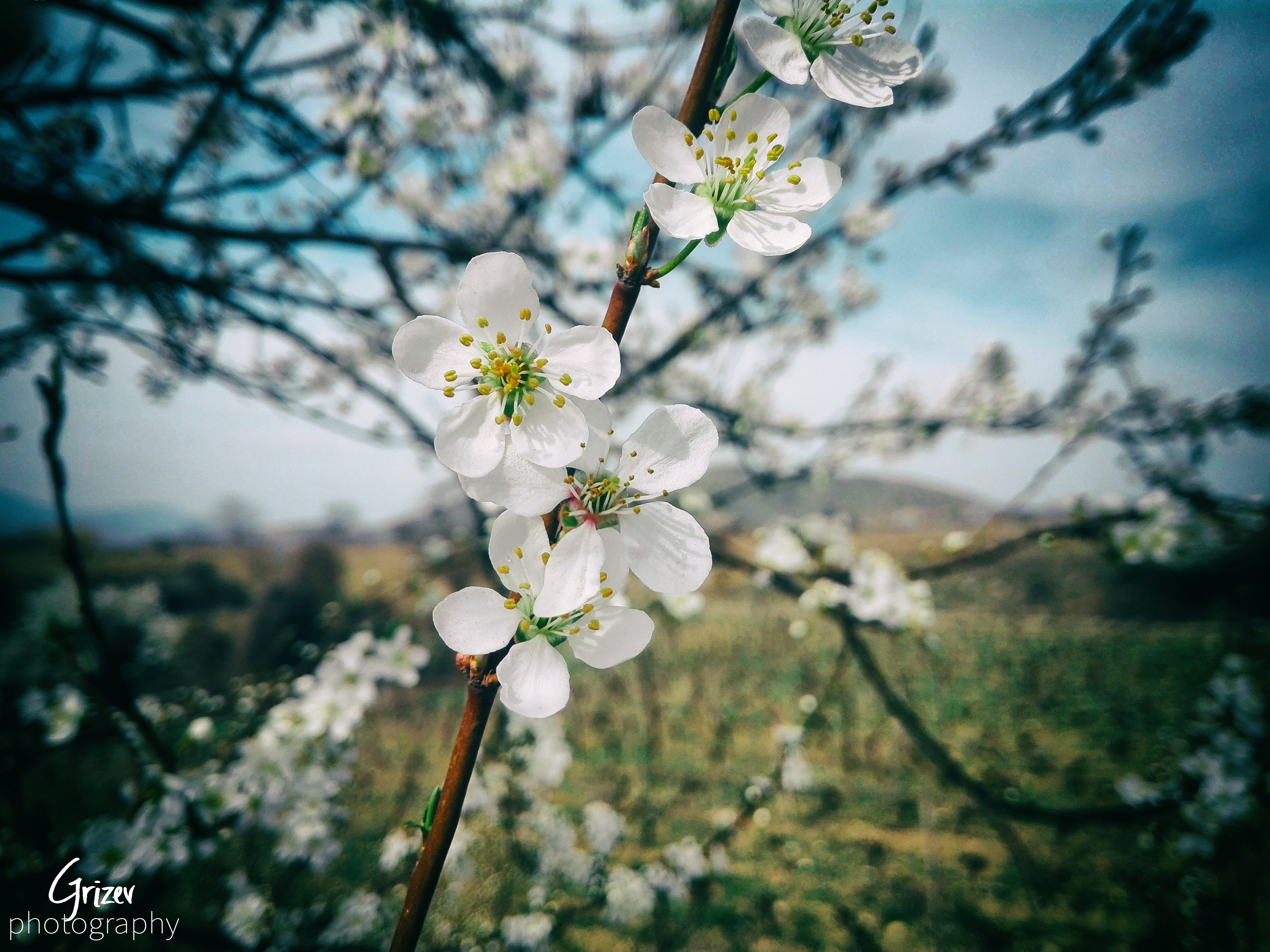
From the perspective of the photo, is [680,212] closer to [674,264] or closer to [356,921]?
[674,264]

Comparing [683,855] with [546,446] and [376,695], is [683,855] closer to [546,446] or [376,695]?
[376,695]

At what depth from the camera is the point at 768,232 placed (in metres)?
0.42

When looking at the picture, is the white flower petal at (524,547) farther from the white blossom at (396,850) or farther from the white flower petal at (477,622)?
the white blossom at (396,850)

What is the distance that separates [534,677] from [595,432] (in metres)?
0.20

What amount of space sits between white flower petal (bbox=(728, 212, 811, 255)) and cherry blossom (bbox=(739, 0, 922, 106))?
110 mm

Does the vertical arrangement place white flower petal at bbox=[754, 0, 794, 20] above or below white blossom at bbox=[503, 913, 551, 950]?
above

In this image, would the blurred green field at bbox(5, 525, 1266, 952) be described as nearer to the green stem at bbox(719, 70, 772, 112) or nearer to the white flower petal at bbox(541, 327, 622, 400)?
the white flower petal at bbox(541, 327, 622, 400)

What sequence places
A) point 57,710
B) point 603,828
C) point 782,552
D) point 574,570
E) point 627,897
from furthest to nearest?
point 782,552
point 603,828
point 627,897
point 57,710
point 574,570

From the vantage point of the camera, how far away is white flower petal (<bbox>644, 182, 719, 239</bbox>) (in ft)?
1.23

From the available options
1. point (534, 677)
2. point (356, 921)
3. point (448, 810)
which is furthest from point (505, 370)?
point (356, 921)

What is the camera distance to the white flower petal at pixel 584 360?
379 millimetres

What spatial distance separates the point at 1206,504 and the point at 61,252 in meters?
4.38

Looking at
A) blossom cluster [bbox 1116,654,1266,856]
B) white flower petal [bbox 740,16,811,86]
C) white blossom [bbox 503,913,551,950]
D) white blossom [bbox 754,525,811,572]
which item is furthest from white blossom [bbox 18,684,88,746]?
blossom cluster [bbox 1116,654,1266,856]

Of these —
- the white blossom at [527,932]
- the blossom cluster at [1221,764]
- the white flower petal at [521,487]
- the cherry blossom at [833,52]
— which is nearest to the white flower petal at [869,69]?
the cherry blossom at [833,52]
